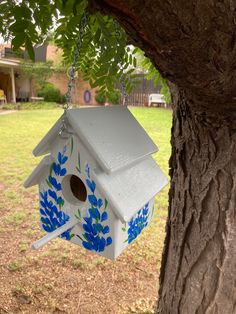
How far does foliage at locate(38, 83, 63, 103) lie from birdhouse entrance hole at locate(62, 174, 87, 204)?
16869 mm

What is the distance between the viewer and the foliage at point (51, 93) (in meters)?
17.9

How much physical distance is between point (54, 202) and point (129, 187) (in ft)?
1.23

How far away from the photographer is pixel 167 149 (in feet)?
23.1

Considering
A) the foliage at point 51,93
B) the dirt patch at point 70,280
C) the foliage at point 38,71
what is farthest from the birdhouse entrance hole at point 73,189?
the foliage at point 51,93

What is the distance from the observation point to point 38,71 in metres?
17.4

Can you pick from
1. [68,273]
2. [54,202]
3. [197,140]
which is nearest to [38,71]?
[68,273]

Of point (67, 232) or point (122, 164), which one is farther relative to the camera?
point (67, 232)

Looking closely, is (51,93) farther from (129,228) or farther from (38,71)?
Result: (129,228)

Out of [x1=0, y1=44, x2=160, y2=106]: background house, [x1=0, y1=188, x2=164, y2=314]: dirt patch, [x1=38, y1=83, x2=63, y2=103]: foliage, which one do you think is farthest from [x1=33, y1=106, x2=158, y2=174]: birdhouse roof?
[x1=38, y1=83, x2=63, y2=103]: foliage

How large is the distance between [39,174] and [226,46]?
102cm

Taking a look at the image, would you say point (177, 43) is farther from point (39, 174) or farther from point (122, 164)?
point (39, 174)

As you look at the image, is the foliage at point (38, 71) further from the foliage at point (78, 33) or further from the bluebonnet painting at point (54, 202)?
the bluebonnet painting at point (54, 202)

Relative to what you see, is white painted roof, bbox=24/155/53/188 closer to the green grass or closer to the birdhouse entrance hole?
the birdhouse entrance hole

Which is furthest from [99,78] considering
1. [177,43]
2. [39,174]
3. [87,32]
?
[177,43]
